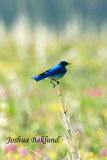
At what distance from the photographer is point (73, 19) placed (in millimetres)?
105750

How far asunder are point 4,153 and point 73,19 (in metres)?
102

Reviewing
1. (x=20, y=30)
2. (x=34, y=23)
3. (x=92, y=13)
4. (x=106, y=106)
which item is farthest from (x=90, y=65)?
(x=92, y=13)

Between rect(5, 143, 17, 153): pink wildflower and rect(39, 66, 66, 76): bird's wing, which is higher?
rect(5, 143, 17, 153): pink wildflower

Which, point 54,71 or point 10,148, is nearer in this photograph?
point 54,71

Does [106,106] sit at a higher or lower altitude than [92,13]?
lower

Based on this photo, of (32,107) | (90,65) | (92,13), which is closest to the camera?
(32,107)

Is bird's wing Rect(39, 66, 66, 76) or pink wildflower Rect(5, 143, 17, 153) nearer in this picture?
bird's wing Rect(39, 66, 66, 76)

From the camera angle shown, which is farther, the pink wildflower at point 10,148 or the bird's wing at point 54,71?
the pink wildflower at point 10,148

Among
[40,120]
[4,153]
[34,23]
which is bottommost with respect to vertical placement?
A: [4,153]

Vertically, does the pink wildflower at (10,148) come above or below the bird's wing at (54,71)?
above

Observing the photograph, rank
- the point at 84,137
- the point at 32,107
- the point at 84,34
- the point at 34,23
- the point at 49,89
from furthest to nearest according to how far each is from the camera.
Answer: the point at 34,23, the point at 84,34, the point at 49,89, the point at 32,107, the point at 84,137

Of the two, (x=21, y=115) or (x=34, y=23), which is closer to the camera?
(x=21, y=115)

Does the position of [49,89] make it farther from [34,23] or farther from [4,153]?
[34,23]

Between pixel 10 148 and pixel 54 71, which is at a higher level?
pixel 10 148
